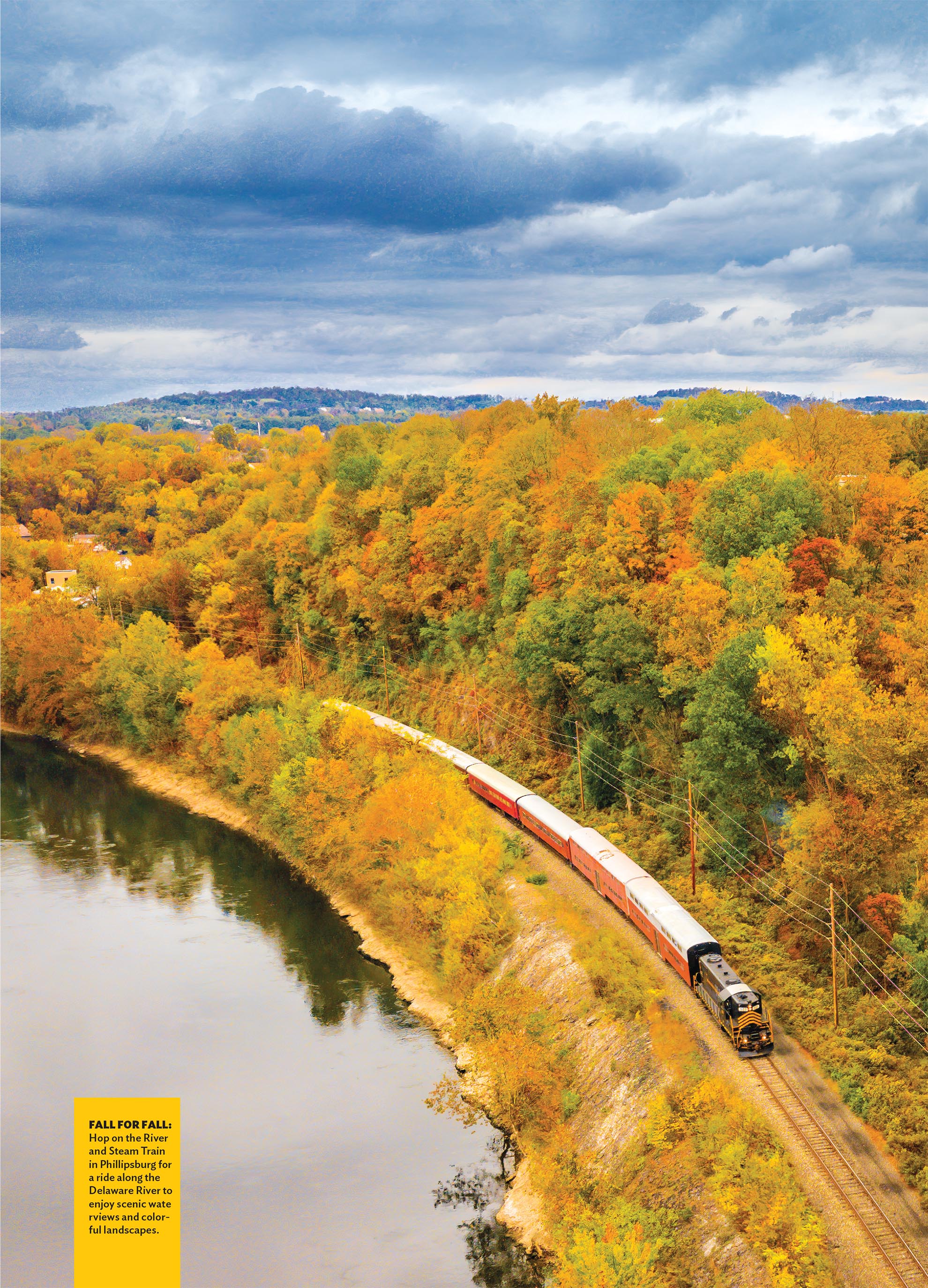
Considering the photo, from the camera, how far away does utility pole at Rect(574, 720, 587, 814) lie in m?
55.6

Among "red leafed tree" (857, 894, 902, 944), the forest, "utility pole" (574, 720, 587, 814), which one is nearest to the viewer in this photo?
"red leafed tree" (857, 894, 902, 944)

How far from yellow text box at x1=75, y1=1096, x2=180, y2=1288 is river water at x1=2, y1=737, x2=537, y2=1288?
4.95 feet

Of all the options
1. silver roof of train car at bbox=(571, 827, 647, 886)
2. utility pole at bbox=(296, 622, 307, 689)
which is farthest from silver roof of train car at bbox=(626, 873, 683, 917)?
utility pole at bbox=(296, 622, 307, 689)

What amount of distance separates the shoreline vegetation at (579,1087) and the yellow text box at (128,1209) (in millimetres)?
10211

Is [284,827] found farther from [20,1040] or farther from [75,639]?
[75,639]

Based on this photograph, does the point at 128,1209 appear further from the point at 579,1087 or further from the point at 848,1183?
the point at 848,1183

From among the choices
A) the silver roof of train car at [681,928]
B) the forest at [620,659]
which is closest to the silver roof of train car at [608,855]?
the forest at [620,659]

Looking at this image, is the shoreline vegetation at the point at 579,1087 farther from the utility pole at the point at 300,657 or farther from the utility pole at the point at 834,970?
the utility pole at the point at 300,657

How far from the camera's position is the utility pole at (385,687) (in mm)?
81125

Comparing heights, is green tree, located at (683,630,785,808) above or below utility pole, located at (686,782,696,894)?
above

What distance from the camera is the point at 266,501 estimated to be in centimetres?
11925

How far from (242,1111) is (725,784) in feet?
75.6

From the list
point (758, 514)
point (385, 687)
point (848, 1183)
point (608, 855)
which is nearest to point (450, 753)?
point (608, 855)

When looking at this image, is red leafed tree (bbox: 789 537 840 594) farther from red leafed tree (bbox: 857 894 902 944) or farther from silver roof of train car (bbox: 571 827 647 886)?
red leafed tree (bbox: 857 894 902 944)
